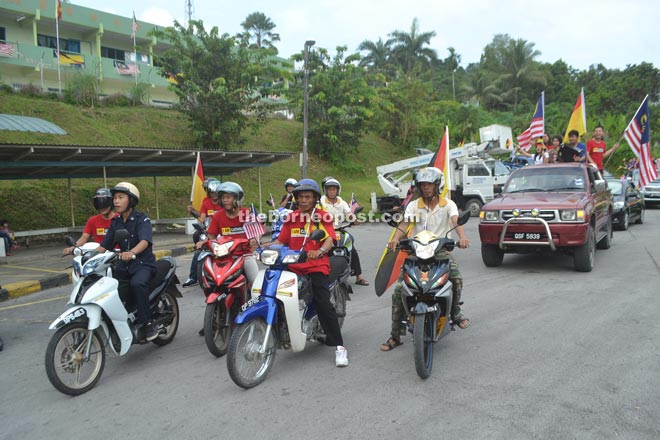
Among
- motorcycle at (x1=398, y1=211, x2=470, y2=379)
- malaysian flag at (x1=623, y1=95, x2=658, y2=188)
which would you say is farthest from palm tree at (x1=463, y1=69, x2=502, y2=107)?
motorcycle at (x1=398, y1=211, x2=470, y2=379)

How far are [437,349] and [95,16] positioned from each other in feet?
104

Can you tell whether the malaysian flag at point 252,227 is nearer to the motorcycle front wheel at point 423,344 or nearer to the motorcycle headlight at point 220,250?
the motorcycle headlight at point 220,250

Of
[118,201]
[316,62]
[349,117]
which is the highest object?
[316,62]

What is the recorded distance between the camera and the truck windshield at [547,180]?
9469 mm

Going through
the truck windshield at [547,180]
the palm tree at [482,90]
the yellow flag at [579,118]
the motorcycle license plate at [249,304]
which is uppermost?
the palm tree at [482,90]

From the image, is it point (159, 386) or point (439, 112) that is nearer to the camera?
point (159, 386)

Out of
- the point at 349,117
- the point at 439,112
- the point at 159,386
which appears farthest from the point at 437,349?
the point at 439,112

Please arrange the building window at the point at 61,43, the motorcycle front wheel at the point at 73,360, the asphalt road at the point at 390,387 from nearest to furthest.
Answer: the asphalt road at the point at 390,387 < the motorcycle front wheel at the point at 73,360 < the building window at the point at 61,43

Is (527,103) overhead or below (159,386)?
overhead

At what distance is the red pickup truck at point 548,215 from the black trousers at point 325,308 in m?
4.91

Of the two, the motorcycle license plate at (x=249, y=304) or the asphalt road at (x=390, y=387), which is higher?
the motorcycle license plate at (x=249, y=304)

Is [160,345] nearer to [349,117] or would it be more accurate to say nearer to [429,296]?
[429,296]

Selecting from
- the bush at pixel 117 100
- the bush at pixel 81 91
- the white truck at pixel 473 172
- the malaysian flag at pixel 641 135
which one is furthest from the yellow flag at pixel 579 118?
the bush at pixel 117 100

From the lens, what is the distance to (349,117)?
30469mm
